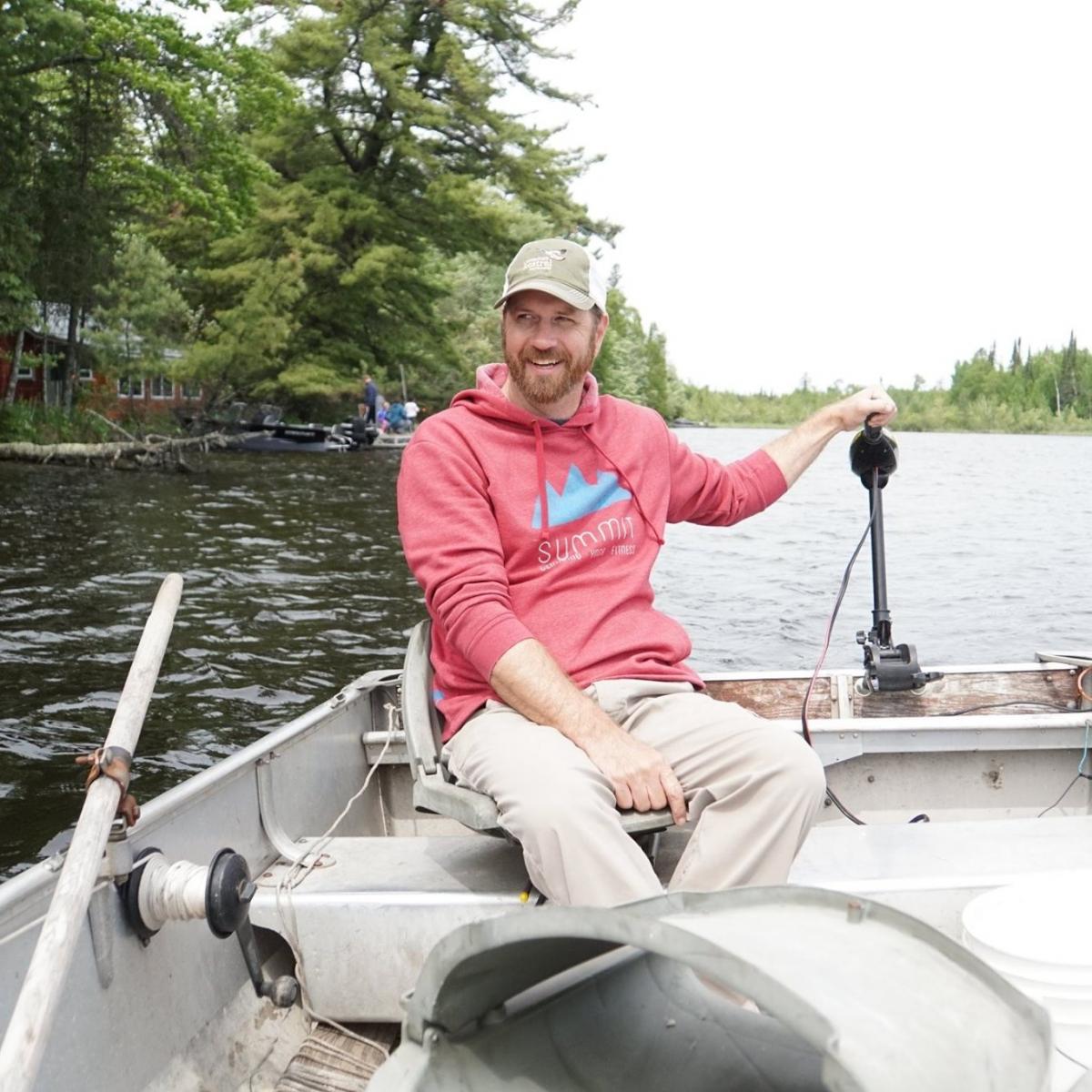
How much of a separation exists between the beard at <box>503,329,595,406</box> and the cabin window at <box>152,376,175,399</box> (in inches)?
1516

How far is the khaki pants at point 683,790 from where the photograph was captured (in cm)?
251

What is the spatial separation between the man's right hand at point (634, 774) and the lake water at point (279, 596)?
4.04 meters

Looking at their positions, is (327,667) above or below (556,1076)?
below

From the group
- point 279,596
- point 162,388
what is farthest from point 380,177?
point 279,596

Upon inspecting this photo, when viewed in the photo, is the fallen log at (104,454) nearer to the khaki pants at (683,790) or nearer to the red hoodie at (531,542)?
the red hoodie at (531,542)

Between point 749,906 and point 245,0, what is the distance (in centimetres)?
2588

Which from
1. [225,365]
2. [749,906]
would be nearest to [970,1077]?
[749,906]

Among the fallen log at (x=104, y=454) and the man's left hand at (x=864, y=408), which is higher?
the man's left hand at (x=864, y=408)

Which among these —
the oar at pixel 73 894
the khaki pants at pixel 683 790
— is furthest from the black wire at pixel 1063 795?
the oar at pixel 73 894

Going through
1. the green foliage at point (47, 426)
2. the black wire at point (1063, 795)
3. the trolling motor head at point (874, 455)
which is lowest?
the black wire at point (1063, 795)

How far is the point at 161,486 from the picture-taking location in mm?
23297

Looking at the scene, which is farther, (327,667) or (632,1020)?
(327,667)

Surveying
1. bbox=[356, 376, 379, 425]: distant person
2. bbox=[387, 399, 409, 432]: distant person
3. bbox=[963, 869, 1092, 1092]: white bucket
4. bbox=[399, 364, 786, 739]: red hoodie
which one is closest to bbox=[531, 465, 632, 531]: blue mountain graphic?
bbox=[399, 364, 786, 739]: red hoodie

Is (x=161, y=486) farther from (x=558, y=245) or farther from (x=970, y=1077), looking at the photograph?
(x=970, y=1077)
